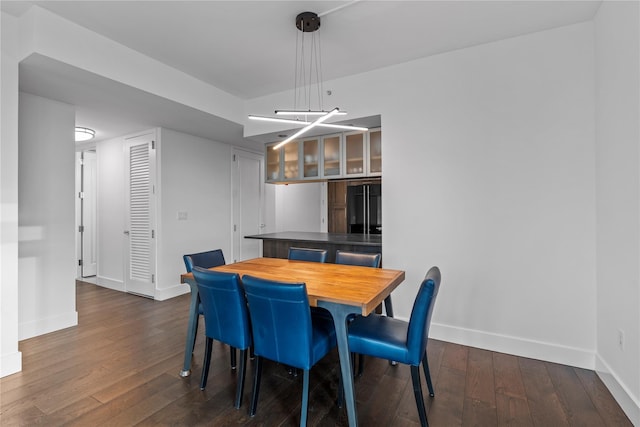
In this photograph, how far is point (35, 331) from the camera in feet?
9.66

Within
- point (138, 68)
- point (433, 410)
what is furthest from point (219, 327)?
point (138, 68)

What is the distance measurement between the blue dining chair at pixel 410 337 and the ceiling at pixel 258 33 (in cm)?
197

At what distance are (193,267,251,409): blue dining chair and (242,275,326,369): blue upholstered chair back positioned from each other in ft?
0.42

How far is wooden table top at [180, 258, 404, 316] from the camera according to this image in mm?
1697

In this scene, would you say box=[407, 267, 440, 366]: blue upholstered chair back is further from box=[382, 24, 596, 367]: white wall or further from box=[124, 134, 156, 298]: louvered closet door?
box=[124, 134, 156, 298]: louvered closet door

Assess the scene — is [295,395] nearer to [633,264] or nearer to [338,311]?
[338,311]

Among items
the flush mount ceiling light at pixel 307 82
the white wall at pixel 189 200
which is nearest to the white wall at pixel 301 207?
the white wall at pixel 189 200

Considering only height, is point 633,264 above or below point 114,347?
above

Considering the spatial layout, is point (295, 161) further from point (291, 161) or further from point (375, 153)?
point (375, 153)

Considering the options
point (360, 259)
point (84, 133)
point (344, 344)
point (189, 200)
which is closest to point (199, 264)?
point (360, 259)

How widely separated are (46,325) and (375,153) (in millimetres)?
3869

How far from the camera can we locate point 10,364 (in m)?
2.24

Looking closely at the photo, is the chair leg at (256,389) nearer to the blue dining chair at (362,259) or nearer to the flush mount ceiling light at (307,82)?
the blue dining chair at (362,259)

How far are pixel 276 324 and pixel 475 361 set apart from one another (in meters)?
1.82
